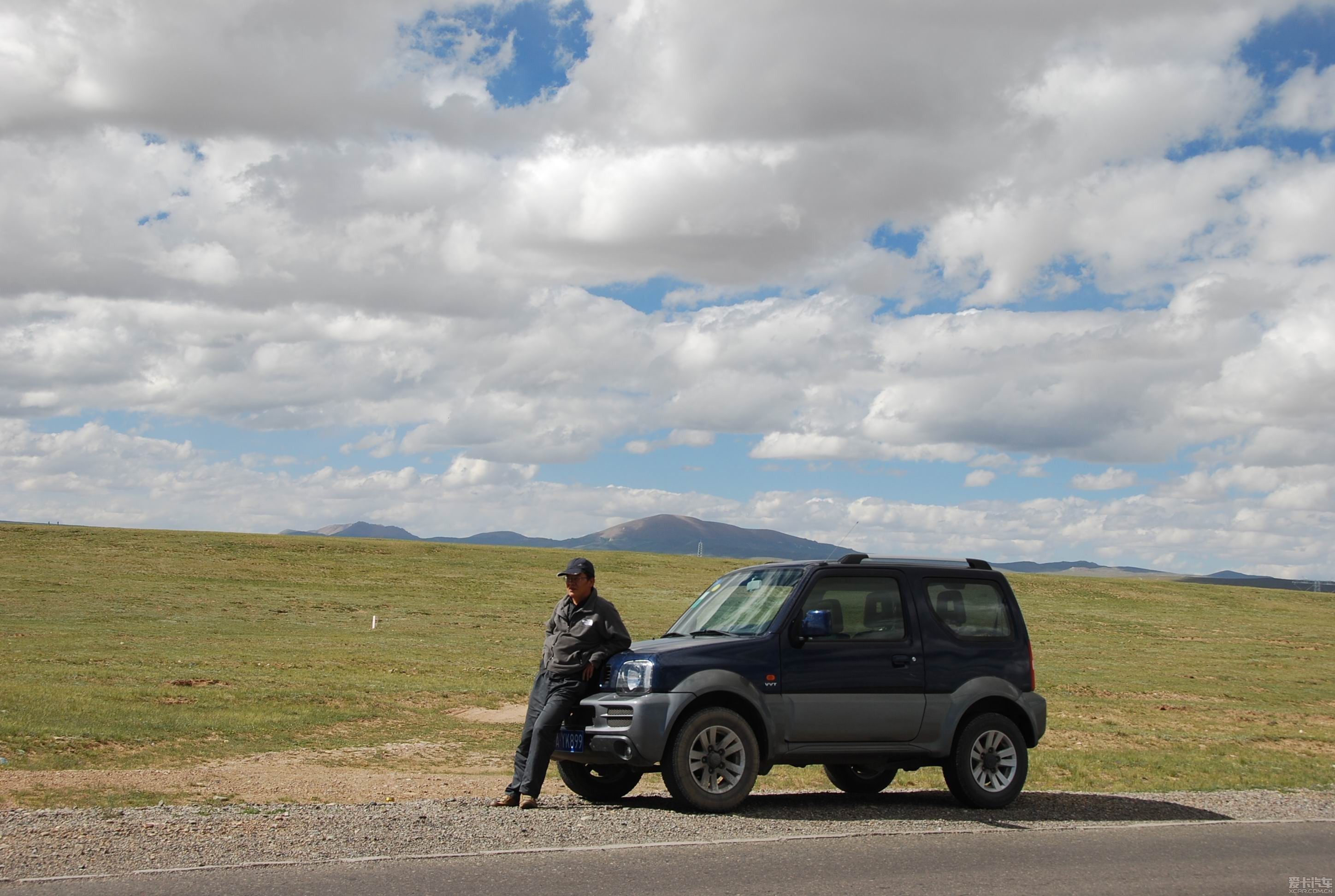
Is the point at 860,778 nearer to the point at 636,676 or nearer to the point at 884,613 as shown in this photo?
the point at 884,613

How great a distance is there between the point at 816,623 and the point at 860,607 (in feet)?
3.49

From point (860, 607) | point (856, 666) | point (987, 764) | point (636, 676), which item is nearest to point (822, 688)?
point (856, 666)

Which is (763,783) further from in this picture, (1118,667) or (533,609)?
(533,609)

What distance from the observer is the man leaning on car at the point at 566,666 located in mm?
10828

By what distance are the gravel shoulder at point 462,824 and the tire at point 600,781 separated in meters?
0.14

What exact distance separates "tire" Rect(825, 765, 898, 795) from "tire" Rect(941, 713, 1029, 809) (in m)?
1.42

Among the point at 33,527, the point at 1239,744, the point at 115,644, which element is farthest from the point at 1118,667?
the point at 33,527

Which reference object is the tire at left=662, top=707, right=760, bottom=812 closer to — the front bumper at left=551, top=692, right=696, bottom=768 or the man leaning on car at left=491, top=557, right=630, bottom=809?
the front bumper at left=551, top=692, right=696, bottom=768

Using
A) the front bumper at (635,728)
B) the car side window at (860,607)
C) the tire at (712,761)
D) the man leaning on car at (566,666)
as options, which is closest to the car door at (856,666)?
the car side window at (860,607)

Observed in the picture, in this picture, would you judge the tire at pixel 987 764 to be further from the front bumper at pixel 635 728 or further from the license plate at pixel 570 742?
the license plate at pixel 570 742

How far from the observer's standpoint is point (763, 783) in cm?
1580

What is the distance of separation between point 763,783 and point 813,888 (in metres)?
7.97

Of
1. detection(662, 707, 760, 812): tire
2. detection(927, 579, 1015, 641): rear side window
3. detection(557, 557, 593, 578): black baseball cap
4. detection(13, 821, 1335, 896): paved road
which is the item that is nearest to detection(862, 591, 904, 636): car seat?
detection(927, 579, 1015, 641): rear side window

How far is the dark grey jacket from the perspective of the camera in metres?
11.0
